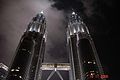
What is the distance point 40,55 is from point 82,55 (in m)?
40.2

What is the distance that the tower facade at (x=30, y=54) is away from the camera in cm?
9751

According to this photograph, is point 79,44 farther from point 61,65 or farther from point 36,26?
point 36,26

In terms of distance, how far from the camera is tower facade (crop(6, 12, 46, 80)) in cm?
9751

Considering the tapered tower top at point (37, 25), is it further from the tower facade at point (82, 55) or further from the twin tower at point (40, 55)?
the tower facade at point (82, 55)

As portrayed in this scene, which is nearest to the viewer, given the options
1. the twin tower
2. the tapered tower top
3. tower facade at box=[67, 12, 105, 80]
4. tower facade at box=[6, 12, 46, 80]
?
tower facade at box=[6, 12, 46, 80]

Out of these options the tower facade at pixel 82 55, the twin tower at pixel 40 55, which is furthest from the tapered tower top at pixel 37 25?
the tower facade at pixel 82 55

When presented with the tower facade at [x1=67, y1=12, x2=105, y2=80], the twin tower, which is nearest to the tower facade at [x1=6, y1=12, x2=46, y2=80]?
the twin tower

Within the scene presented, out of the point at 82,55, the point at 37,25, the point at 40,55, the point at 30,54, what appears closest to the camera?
the point at 30,54

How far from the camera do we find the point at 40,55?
5394 inches

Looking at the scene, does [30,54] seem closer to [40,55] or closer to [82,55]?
[40,55]

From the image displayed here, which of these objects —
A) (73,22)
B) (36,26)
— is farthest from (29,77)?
(73,22)

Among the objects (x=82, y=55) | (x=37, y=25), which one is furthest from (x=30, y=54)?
(x=37, y=25)

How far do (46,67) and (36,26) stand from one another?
40100mm

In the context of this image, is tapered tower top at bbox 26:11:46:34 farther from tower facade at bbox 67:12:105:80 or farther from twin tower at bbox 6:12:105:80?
tower facade at bbox 67:12:105:80
